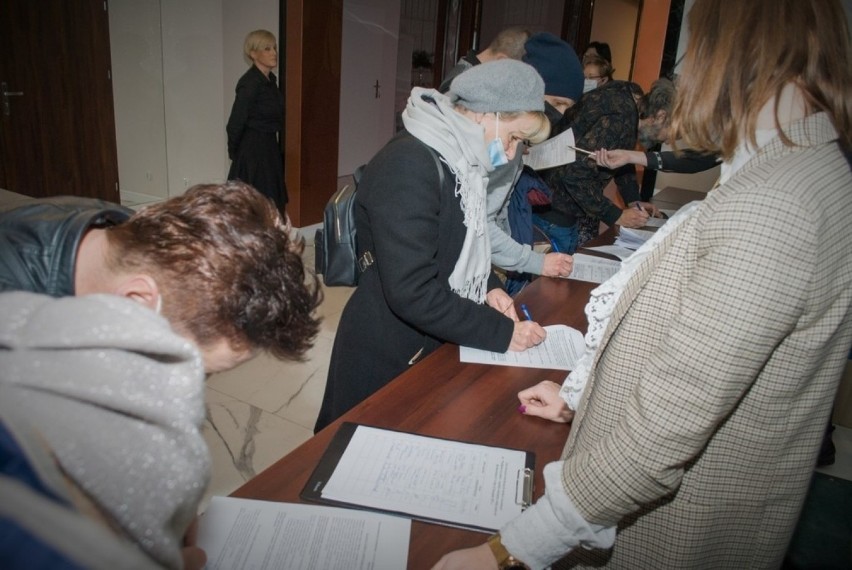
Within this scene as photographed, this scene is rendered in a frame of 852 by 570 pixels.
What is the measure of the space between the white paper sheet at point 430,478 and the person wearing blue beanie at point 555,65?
5.24 feet

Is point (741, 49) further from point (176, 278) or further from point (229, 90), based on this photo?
point (229, 90)

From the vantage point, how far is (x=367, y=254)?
4.84ft

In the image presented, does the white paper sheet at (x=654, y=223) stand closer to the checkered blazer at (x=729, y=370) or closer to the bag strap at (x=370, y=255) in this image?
the bag strap at (x=370, y=255)

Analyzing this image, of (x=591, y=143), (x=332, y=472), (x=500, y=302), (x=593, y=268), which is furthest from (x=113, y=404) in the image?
(x=591, y=143)

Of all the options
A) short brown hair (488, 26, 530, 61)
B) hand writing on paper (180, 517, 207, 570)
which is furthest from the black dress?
hand writing on paper (180, 517, 207, 570)

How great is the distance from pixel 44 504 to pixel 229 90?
16.3 ft

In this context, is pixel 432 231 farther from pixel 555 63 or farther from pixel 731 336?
pixel 555 63

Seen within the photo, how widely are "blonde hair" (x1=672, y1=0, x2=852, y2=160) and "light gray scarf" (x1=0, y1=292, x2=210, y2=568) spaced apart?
707 mm

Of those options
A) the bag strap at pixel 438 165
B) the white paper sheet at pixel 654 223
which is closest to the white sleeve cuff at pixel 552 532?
the bag strap at pixel 438 165

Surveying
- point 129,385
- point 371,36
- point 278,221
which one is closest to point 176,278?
point 278,221

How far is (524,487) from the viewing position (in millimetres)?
975

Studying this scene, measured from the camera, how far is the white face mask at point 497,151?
1.46 m

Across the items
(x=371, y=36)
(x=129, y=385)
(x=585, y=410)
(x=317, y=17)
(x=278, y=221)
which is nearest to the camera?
(x=129, y=385)

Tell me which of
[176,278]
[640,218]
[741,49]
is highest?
[741,49]
